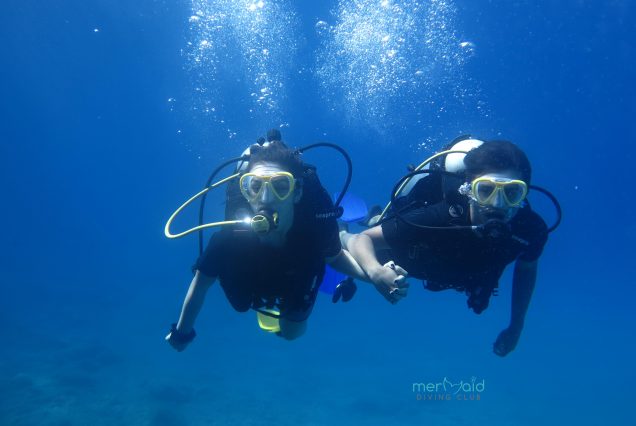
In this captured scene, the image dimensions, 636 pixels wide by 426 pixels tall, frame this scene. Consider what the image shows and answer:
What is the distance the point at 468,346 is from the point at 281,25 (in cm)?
3464

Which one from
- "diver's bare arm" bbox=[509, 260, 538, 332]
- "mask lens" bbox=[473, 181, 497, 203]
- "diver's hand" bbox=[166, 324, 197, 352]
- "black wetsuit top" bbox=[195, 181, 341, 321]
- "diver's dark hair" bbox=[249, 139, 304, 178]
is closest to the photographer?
"mask lens" bbox=[473, 181, 497, 203]

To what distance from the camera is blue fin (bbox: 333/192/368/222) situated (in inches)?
260

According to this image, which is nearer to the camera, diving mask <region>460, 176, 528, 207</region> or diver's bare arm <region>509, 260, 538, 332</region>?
diving mask <region>460, 176, 528, 207</region>

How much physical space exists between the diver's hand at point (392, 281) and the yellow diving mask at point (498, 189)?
1.31 m

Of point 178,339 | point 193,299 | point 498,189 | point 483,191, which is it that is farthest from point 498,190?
point 178,339

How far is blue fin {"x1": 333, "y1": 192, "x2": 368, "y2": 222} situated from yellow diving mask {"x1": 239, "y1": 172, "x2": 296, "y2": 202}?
9.70 ft

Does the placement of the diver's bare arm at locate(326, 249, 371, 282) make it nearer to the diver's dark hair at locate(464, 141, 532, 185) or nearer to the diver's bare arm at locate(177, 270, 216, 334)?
the diver's bare arm at locate(177, 270, 216, 334)

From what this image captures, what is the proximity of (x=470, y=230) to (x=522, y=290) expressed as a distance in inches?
Result: 60.2

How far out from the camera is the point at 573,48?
22.2 metres

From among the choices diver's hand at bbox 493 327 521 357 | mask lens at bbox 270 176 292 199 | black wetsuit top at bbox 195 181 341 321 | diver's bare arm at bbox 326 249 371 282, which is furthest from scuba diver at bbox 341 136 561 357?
mask lens at bbox 270 176 292 199

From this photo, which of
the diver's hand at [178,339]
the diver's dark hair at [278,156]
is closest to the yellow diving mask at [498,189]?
the diver's dark hair at [278,156]

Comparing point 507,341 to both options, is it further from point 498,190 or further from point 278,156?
point 278,156

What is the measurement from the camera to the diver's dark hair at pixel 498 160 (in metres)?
3.61

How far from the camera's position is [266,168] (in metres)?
3.59
